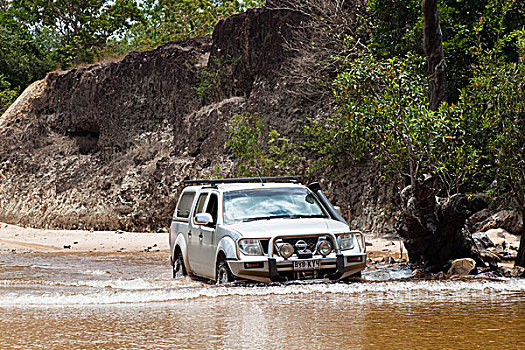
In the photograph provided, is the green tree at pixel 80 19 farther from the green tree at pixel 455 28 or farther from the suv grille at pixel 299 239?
the suv grille at pixel 299 239

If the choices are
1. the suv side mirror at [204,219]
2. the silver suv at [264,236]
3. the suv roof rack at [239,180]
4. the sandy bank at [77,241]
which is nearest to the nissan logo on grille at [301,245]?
the silver suv at [264,236]

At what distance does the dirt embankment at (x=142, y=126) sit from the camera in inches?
980

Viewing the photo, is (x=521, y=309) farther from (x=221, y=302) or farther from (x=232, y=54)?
(x=232, y=54)

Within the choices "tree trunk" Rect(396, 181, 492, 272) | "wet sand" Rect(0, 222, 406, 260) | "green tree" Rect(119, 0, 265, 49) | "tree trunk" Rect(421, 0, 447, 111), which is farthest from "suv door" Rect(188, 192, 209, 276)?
"green tree" Rect(119, 0, 265, 49)

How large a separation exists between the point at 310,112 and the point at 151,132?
8.17 metres

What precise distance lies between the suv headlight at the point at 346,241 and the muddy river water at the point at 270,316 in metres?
0.54

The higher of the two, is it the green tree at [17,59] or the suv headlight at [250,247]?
the green tree at [17,59]

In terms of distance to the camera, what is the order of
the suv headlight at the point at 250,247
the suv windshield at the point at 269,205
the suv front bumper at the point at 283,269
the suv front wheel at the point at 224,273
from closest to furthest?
the suv front bumper at the point at 283,269 → the suv headlight at the point at 250,247 → the suv front wheel at the point at 224,273 → the suv windshield at the point at 269,205

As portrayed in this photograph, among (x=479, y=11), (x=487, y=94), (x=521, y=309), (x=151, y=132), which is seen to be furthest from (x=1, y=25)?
(x=521, y=309)

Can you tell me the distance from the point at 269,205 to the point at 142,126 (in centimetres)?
1878

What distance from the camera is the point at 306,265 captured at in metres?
9.38

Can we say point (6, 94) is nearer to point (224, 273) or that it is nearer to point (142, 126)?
point (142, 126)

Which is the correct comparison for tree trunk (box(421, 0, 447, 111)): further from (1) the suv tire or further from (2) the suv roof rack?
(1) the suv tire

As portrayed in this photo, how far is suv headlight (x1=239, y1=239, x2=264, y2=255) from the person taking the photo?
30.9ft
